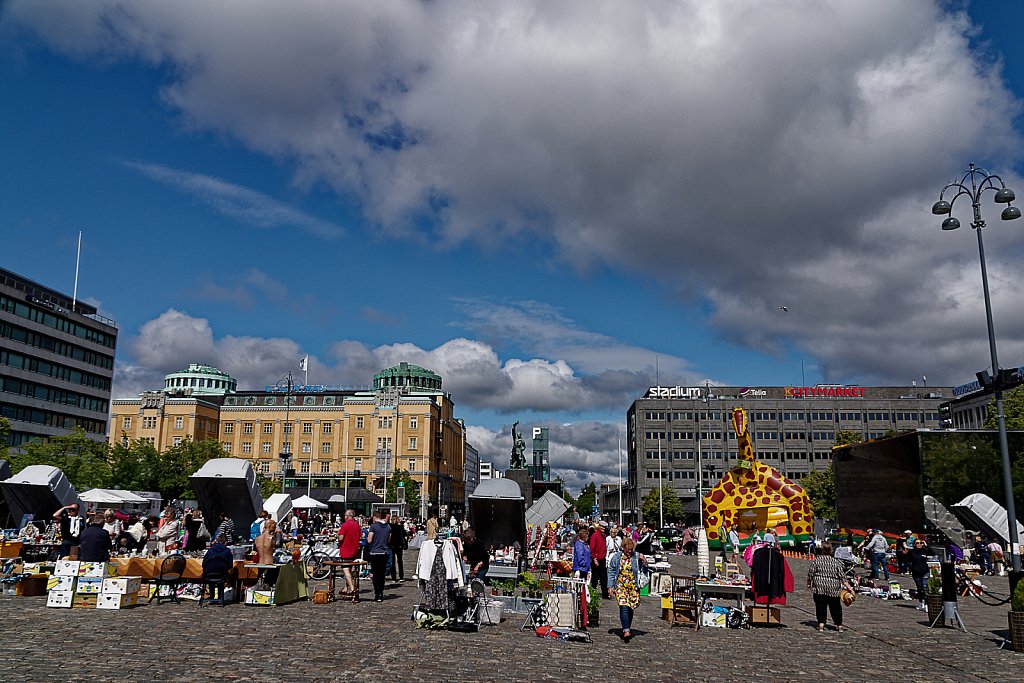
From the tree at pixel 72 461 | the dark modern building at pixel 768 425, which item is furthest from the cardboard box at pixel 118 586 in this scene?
the dark modern building at pixel 768 425

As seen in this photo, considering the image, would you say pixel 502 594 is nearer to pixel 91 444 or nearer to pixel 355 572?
pixel 355 572

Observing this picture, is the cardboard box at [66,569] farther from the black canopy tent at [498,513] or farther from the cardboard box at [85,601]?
the black canopy tent at [498,513]

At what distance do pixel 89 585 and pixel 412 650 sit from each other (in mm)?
7154

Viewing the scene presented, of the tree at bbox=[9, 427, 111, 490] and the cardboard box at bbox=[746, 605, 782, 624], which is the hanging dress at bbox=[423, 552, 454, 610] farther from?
the tree at bbox=[9, 427, 111, 490]

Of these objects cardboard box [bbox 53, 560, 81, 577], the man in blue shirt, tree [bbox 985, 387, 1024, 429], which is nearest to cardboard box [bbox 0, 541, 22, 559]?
cardboard box [bbox 53, 560, 81, 577]

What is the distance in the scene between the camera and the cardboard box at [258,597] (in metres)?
15.6

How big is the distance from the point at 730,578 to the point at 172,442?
318 ft

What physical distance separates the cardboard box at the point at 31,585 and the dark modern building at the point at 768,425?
97496 millimetres

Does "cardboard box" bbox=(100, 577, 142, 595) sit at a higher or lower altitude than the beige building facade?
lower

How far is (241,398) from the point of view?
109 m

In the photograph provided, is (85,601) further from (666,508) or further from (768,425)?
(768,425)

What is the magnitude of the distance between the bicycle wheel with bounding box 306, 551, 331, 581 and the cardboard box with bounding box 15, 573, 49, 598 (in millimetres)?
6618

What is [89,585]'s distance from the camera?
14461 millimetres

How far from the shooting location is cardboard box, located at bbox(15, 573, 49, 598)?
51.6 ft
